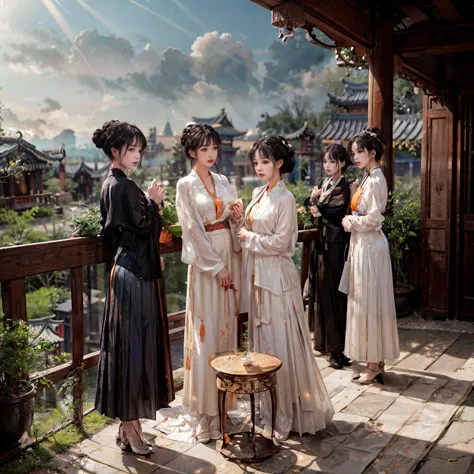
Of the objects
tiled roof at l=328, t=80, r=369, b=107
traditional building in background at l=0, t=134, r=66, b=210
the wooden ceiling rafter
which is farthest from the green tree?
the wooden ceiling rafter

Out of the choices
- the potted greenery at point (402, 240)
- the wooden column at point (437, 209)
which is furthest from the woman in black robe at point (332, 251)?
the wooden column at point (437, 209)

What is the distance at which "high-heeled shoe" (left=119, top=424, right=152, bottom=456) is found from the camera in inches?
117

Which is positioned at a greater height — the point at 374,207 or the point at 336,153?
the point at 336,153

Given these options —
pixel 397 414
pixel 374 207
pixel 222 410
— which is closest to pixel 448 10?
pixel 374 207

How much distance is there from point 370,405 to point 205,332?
4.12ft

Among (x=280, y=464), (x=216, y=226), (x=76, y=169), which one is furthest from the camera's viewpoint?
(x=76, y=169)

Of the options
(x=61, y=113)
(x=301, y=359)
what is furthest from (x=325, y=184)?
(x=61, y=113)

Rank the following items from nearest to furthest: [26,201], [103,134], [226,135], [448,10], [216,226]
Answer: [103,134], [216,226], [448,10], [26,201], [226,135]

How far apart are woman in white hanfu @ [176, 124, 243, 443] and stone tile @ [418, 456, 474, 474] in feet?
3.70

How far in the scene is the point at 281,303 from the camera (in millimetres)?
3191

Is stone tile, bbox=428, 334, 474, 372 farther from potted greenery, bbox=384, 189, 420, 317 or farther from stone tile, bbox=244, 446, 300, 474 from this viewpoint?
stone tile, bbox=244, 446, 300, 474

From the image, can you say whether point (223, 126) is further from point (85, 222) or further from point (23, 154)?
point (85, 222)

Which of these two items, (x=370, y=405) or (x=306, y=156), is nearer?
(x=370, y=405)

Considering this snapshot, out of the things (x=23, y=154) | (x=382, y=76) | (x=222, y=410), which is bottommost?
(x=222, y=410)
